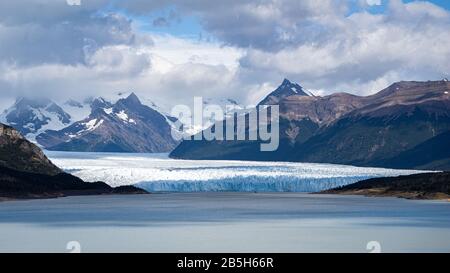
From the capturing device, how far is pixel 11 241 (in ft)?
253

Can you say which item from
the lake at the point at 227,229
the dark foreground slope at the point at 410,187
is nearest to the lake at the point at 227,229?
the lake at the point at 227,229

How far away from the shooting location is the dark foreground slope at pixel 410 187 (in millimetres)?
177250

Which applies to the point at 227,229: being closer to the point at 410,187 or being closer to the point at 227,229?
the point at 227,229

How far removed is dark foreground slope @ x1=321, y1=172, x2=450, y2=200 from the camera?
177 m

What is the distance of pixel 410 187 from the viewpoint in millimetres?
185500

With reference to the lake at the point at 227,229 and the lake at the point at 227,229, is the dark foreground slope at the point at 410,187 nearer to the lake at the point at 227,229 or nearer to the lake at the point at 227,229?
the lake at the point at 227,229

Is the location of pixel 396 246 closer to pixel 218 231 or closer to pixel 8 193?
pixel 218 231

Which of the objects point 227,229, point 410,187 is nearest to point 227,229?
point 227,229

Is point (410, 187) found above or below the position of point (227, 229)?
above

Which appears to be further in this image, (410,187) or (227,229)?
(410,187)

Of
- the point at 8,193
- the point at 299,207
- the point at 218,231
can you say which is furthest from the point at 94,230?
the point at 8,193

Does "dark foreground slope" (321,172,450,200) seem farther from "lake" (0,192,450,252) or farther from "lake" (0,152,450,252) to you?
"lake" (0,192,450,252)

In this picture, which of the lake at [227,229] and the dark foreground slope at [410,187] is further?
the dark foreground slope at [410,187]

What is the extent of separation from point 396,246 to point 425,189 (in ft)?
364
